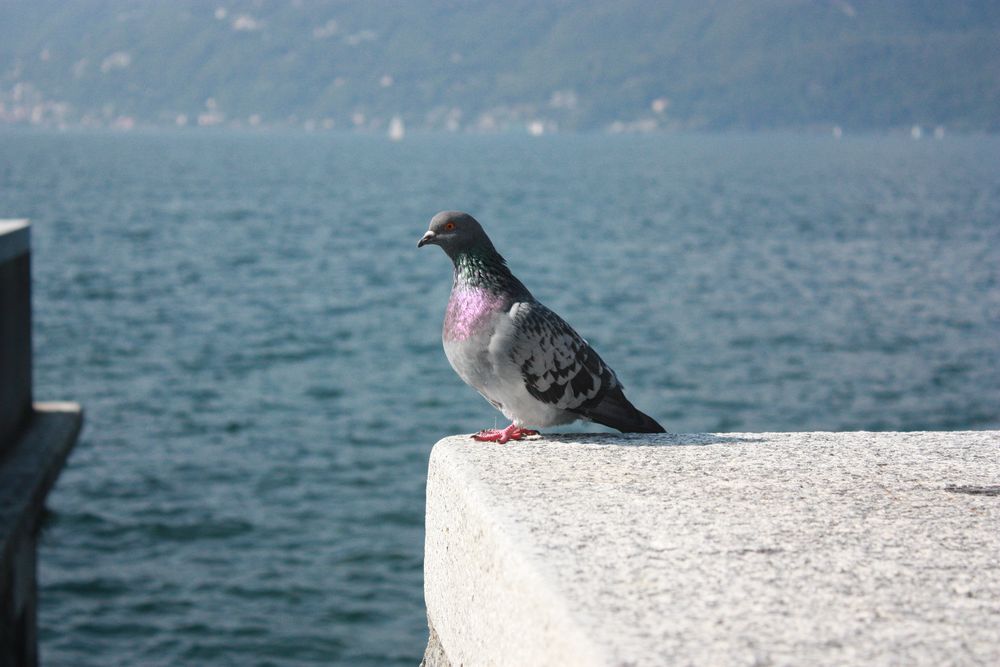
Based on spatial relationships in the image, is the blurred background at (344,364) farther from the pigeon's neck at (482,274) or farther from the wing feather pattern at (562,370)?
the pigeon's neck at (482,274)

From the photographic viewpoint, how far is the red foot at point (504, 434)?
160 inches

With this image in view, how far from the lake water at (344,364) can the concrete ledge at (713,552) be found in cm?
832

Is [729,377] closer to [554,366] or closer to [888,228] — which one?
[554,366]

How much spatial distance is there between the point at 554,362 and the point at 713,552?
129 cm

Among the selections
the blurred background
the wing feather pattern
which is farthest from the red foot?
the blurred background

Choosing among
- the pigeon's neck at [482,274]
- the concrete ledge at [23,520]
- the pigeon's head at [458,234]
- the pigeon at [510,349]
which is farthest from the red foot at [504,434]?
the concrete ledge at [23,520]

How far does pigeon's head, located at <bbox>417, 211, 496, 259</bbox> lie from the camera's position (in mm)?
4121

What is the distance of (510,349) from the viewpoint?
3980 millimetres

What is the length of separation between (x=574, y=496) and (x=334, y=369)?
20585mm

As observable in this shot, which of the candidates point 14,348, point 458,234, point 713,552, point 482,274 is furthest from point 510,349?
point 14,348

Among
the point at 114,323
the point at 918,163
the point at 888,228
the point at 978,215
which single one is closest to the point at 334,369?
the point at 114,323

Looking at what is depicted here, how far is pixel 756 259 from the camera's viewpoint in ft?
131

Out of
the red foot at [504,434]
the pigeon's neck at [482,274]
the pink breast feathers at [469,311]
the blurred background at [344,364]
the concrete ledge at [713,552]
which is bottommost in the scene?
the blurred background at [344,364]

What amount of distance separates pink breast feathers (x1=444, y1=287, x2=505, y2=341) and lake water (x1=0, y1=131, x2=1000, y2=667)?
26.3 feet
